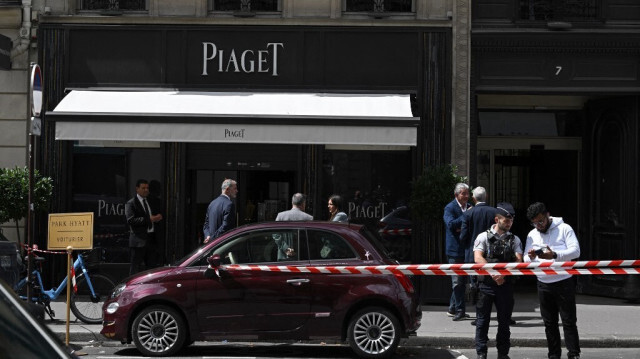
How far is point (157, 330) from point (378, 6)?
8.04 meters

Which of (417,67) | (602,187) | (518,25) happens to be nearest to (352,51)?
(417,67)

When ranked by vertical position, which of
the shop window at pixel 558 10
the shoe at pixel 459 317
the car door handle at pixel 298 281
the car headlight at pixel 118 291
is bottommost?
the shoe at pixel 459 317

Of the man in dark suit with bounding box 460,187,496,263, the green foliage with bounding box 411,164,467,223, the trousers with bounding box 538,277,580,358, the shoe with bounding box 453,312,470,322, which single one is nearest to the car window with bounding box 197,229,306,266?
the trousers with bounding box 538,277,580,358

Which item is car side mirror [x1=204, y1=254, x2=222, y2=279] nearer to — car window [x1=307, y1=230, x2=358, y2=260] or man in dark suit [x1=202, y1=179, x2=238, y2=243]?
car window [x1=307, y1=230, x2=358, y2=260]

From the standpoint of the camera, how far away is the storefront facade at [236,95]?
1603 cm

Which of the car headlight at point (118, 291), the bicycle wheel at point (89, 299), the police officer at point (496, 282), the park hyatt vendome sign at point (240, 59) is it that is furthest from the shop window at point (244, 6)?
the police officer at point (496, 282)

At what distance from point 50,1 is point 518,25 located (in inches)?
318

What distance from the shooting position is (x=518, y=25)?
52.6ft

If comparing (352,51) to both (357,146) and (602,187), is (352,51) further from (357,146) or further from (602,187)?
(602,187)

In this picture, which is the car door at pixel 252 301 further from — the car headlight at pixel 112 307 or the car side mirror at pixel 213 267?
the car headlight at pixel 112 307

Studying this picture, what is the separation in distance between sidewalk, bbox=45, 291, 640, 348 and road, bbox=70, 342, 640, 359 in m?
0.14

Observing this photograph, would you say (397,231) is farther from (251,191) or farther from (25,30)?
(25,30)

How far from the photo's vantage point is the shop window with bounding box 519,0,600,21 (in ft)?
52.8

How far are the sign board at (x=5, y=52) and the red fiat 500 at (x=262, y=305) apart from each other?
22.1 ft
